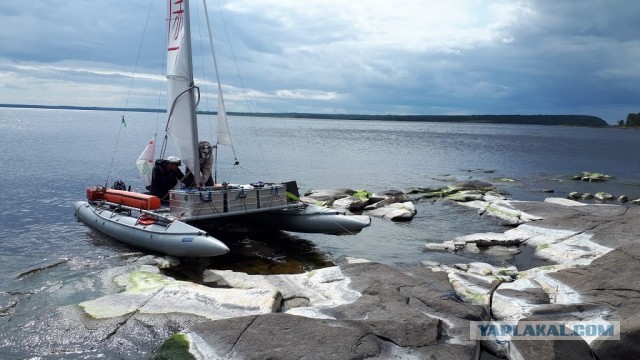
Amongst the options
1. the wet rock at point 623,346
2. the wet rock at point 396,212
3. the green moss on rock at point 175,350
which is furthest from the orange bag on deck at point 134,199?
the wet rock at point 623,346

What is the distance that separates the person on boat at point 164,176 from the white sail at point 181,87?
0.49 metres

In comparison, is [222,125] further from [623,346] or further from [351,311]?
[623,346]

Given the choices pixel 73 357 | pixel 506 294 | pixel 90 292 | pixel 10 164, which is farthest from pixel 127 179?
pixel 506 294

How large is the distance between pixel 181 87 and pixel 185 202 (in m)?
4.72

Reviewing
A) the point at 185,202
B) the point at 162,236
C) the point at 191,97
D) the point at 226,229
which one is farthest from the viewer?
the point at 226,229

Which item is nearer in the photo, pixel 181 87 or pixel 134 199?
pixel 134 199

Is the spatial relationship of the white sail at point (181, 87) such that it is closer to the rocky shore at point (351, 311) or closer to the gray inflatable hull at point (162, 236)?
the gray inflatable hull at point (162, 236)

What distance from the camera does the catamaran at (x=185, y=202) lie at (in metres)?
16.0

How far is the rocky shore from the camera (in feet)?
25.9

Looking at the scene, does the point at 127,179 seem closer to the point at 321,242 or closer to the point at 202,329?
the point at 321,242

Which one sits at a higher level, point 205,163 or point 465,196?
point 205,163

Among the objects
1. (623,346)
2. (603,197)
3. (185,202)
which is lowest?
(603,197)

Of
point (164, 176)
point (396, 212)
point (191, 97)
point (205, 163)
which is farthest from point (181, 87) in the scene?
point (396, 212)

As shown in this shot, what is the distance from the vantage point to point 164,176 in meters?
18.7
